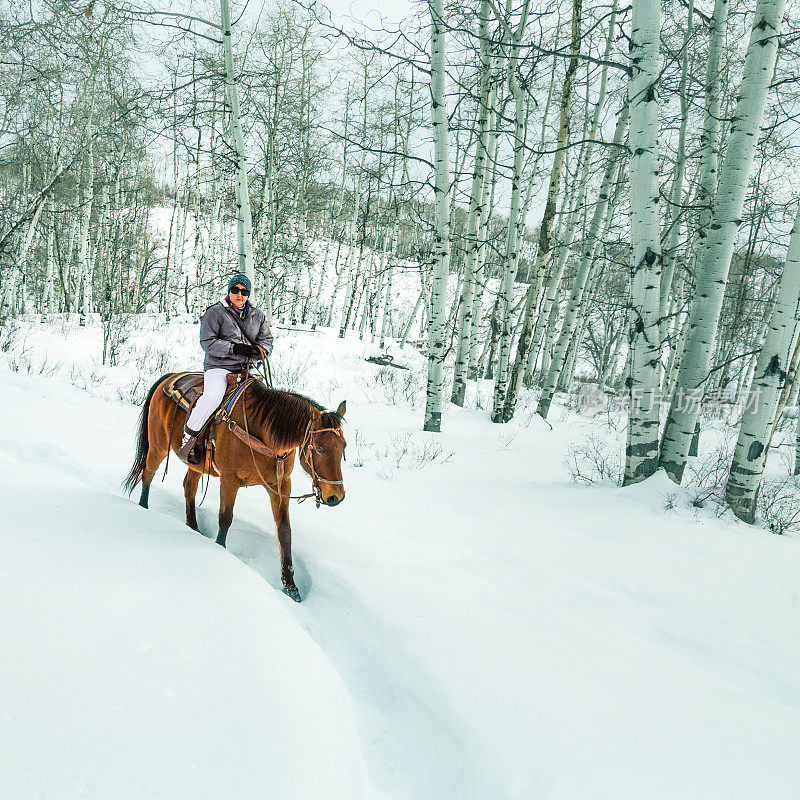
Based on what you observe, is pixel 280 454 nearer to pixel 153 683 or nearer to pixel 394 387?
pixel 153 683

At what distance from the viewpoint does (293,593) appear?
10.6 feet

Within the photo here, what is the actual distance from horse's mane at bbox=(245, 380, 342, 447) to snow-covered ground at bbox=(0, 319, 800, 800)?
978 mm

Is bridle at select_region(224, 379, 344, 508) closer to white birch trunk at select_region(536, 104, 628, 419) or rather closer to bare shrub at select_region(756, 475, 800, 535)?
bare shrub at select_region(756, 475, 800, 535)

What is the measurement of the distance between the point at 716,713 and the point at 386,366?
45.8 feet

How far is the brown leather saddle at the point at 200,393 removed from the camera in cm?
366

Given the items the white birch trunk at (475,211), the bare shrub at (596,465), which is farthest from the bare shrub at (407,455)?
the white birch trunk at (475,211)

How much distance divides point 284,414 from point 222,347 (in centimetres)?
89

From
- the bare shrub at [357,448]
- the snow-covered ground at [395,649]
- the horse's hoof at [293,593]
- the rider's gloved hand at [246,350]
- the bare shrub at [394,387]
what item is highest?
the rider's gloved hand at [246,350]

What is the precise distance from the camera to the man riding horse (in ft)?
12.1

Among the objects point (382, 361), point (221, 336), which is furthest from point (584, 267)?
point (221, 336)

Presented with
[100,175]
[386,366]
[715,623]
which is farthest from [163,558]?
[100,175]

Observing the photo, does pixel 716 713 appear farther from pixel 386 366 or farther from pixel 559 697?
pixel 386 366

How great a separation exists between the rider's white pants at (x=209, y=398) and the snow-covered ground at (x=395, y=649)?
2.90 ft

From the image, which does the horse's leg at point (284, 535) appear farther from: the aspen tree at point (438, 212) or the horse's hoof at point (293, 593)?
the aspen tree at point (438, 212)
